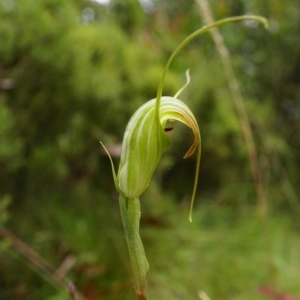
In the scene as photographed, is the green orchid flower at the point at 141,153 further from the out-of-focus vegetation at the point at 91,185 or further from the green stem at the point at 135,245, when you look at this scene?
the out-of-focus vegetation at the point at 91,185

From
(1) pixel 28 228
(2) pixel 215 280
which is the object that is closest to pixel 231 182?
(2) pixel 215 280

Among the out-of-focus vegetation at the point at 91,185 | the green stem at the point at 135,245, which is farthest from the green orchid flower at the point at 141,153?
the out-of-focus vegetation at the point at 91,185

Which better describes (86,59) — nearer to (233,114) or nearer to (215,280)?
(215,280)

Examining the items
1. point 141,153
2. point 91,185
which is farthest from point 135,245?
point 91,185

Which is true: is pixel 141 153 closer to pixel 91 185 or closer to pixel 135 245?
pixel 135 245

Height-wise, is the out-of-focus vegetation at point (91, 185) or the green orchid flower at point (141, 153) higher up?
the green orchid flower at point (141, 153)

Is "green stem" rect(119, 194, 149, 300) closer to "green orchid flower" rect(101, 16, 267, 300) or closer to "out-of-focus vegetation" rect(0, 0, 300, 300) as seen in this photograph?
"green orchid flower" rect(101, 16, 267, 300)

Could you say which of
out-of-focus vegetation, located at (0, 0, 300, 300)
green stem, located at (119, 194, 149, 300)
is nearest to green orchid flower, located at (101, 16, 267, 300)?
green stem, located at (119, 194, 149, 300)

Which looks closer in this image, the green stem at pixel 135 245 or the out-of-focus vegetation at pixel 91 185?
the green stem at pixel 135 245
